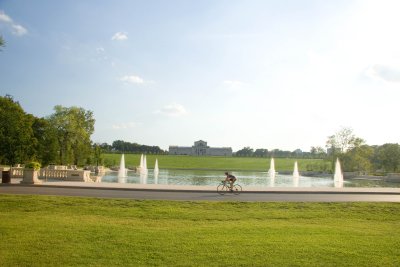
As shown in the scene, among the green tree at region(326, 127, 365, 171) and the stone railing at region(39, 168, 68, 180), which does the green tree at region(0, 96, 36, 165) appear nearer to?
the stone railing at region(39, 168, 68, 180)

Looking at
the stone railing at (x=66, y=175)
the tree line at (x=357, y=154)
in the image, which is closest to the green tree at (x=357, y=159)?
the tree line at (x=357, y=154)

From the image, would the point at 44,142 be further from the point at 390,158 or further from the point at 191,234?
the point at 390,158

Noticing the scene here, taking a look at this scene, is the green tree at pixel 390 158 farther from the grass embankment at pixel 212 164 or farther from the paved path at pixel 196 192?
the paved path at pixel 196 192

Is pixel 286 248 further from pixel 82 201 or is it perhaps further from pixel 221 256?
pixel 82 201

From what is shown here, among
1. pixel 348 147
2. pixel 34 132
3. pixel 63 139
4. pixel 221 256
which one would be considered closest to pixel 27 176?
pixel 221 256

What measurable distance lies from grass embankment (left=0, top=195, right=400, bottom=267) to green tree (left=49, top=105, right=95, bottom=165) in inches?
2069

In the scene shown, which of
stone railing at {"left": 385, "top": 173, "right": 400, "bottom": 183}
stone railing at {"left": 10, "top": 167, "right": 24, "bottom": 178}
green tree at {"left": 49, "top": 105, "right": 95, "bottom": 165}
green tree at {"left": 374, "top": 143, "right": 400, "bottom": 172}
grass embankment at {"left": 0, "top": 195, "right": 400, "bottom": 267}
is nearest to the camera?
grass embankment at {"left": 0, "top": 195, "right": 400, "bottom": 267}

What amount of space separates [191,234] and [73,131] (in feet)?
200

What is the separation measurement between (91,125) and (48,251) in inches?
2510

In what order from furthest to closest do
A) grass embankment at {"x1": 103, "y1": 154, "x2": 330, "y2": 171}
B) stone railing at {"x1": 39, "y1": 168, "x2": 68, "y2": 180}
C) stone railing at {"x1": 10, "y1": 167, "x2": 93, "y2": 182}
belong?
grass embankment at {"x1": 103, "y1": 154, "x2": 330, "y2": 171}
stone railing at {"x1": 39, "y1": 168, "x2": 68, "y2": 180}
stone railing at {"x1": 10, "y1": 167, "x2": 93, "y2": 182}

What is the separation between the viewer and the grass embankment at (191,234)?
1023cm

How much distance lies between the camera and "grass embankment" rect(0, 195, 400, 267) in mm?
10234

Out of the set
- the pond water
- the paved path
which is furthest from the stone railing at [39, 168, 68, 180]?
the paved path

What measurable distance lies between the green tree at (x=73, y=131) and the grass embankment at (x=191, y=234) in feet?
172
